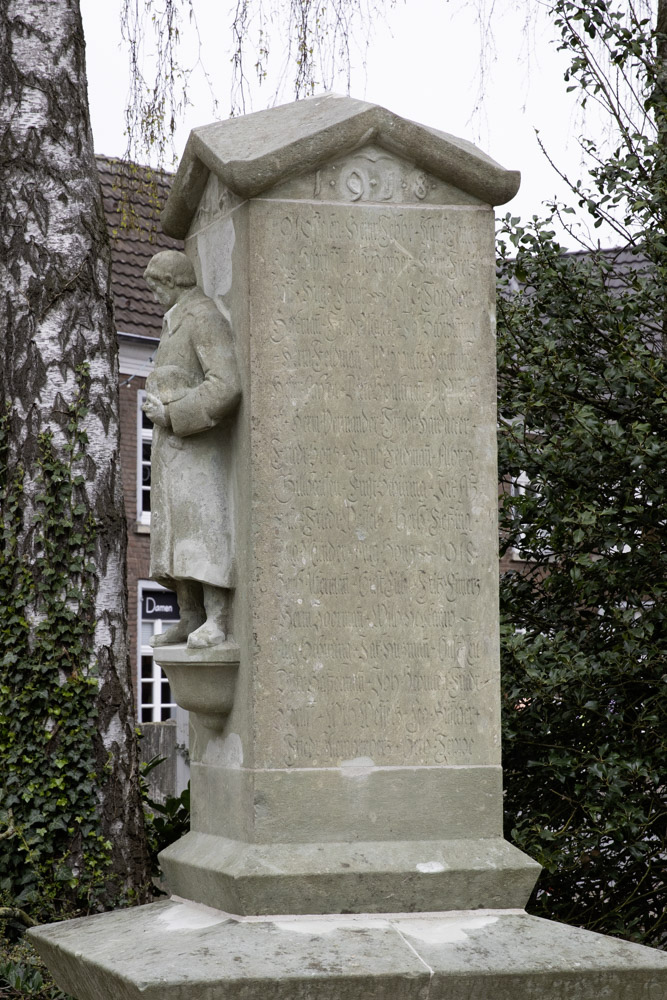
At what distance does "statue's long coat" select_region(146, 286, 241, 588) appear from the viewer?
14.0ft

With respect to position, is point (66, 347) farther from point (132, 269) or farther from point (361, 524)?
point (132, 269)

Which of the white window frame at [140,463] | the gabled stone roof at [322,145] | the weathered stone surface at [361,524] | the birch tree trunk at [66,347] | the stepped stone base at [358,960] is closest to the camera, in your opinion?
the stepped stone base at [358,960]

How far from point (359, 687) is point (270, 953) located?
81 centimetres

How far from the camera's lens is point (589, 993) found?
3.77 metres

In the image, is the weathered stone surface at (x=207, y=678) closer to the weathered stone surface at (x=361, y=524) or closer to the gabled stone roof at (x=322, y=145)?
the weathered stone surface at (x=361, y=524)

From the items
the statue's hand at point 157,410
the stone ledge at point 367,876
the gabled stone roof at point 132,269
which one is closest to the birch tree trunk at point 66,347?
the statue's hand at point 157,410

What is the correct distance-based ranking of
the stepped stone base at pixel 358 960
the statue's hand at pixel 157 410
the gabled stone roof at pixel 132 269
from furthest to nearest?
the gabled stone roof at pixel 132 269 < the statue's hand at pixel 157 410 < the stepped stone base at pixel 358 960

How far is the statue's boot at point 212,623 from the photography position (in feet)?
13.9

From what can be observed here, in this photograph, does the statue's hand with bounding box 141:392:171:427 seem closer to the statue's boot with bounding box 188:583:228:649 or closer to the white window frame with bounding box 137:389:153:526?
the statue's boot with bounding box 188:583:228:649

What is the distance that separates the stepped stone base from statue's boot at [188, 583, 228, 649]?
0.80 meters

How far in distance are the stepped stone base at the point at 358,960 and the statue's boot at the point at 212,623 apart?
0.80m

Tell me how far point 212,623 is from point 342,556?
0.47m

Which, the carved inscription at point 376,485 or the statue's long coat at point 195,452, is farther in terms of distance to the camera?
the statue's long coat at point 195,452

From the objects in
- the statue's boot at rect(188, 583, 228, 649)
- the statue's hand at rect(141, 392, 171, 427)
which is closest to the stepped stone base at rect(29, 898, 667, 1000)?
the statue's boot at rect(188, 583, 228, 649)
